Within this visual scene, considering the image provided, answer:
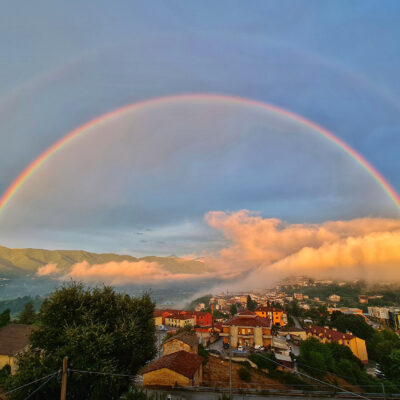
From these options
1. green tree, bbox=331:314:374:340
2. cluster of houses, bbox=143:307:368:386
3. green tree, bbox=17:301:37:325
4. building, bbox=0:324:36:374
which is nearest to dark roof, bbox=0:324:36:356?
building, bbox=0:324:36:374

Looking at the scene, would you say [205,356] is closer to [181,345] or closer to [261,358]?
[181,345]

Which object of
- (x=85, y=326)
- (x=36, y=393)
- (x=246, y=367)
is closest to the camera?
(x=36, y=393)

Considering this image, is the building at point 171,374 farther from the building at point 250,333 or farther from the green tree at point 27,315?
the green tree at point 27,315

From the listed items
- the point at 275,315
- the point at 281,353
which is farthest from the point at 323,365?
the point at 275,315

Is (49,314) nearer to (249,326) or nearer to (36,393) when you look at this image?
(36,393)

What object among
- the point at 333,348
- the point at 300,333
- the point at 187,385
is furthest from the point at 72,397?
the point at 300,333

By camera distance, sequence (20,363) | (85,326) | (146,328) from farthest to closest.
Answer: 1. (146,328)
2. (85,326)
3. (20,363)
